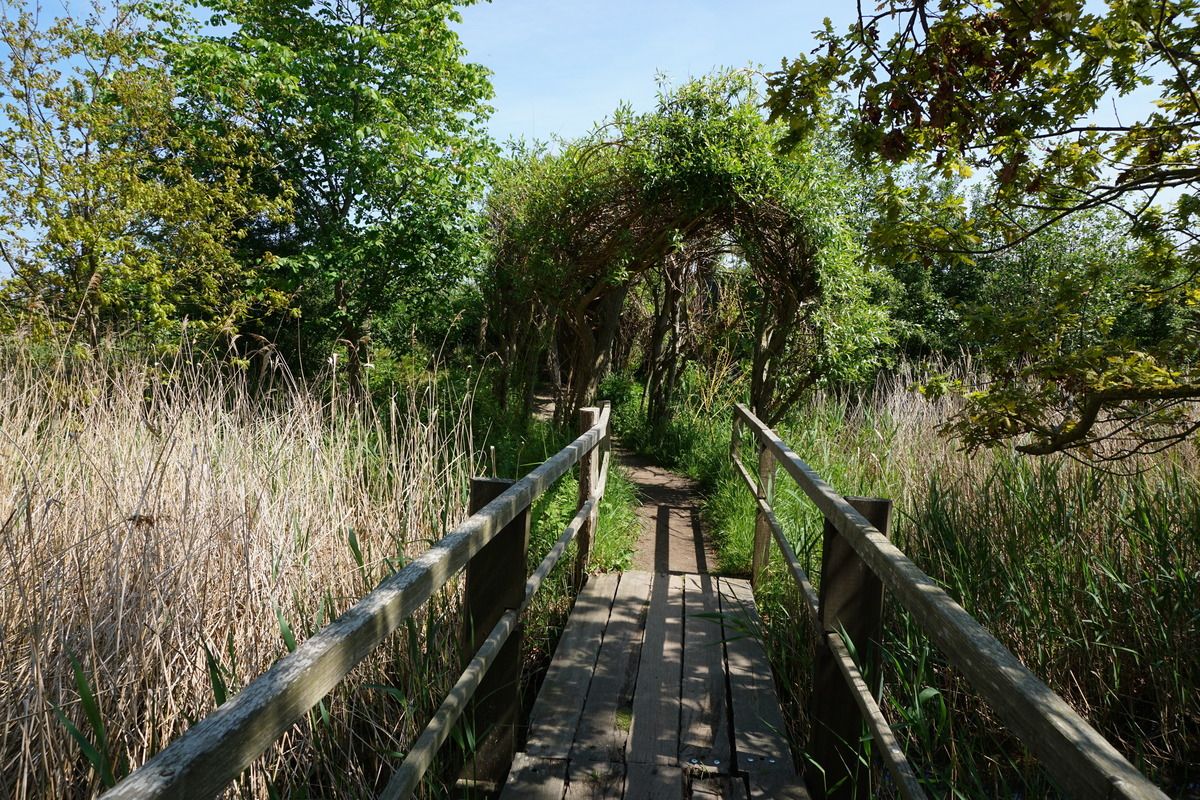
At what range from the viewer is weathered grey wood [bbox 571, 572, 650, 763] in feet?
8.99

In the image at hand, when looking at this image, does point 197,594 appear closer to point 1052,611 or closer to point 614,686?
point 614,686

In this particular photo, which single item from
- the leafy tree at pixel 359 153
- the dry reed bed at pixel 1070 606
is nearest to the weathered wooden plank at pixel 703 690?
the dry reed bed at pixel 1070 606

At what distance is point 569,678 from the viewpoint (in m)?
3.27

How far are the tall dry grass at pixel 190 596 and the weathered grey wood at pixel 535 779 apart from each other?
14.0 inches

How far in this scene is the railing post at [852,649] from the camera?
2346 mm

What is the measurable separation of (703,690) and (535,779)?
90cm

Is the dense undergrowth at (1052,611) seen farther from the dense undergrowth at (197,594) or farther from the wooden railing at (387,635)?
the dense undergrowth at (197,594)

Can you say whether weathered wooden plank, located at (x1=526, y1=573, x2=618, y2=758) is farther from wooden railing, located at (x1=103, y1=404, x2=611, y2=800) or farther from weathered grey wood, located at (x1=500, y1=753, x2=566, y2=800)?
wooden railing, located at (x1=103, y1=404, x2=611, y2=800)

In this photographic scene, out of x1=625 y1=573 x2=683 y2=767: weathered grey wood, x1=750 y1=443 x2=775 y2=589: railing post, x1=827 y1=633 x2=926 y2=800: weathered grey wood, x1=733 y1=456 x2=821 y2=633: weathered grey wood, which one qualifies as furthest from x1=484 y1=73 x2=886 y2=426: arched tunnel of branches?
x1=827 y1=633 x2=926 y2=800: weathered grey wood

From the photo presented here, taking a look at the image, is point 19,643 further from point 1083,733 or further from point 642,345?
point 642,345

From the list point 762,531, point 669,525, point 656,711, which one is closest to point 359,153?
point 669,525

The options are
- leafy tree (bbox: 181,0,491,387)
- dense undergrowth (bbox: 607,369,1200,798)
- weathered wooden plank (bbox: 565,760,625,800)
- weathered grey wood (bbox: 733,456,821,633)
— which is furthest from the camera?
leafy tree (bbox: 181,0,491,387)

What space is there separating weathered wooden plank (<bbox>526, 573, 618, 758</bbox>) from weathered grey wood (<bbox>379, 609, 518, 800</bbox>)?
450 mm

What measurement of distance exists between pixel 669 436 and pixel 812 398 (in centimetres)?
171
